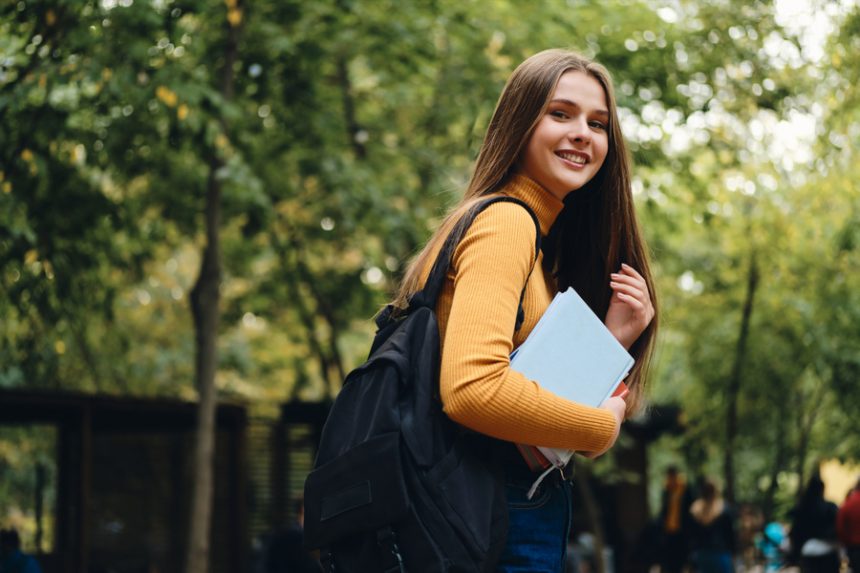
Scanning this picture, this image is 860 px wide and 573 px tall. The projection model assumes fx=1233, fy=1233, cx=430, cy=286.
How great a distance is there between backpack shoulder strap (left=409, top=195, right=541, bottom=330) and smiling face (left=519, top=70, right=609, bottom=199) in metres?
0.22

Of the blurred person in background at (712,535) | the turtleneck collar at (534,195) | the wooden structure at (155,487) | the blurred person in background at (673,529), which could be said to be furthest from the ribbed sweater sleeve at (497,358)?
the blurred person in background at (673,529)

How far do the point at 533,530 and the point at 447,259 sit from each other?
53 cm

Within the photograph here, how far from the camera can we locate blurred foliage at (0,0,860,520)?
33.5 feet

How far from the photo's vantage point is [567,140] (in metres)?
2.55

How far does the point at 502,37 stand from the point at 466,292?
1146 cm

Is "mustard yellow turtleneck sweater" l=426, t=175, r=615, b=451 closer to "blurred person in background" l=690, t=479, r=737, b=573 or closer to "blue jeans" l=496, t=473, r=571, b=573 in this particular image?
"blue jeans" l=496, t=473, r=571, b=573

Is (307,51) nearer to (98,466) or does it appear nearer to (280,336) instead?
(98,466)

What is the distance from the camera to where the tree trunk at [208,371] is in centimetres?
1142

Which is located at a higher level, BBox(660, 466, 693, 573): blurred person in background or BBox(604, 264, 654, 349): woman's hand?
BBox(604, 264, 654, 349): woman's hand

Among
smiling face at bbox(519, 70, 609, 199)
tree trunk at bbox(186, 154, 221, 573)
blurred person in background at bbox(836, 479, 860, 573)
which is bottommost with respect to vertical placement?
blurred person in background at bbox(836, 479, 860, 573)

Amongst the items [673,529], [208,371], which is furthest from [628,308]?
[673,529]

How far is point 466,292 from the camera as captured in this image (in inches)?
87.1

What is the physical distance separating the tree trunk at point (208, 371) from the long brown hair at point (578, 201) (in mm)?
8641

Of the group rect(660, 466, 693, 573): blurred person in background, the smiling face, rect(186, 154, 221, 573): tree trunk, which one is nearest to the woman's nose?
the smiling face
